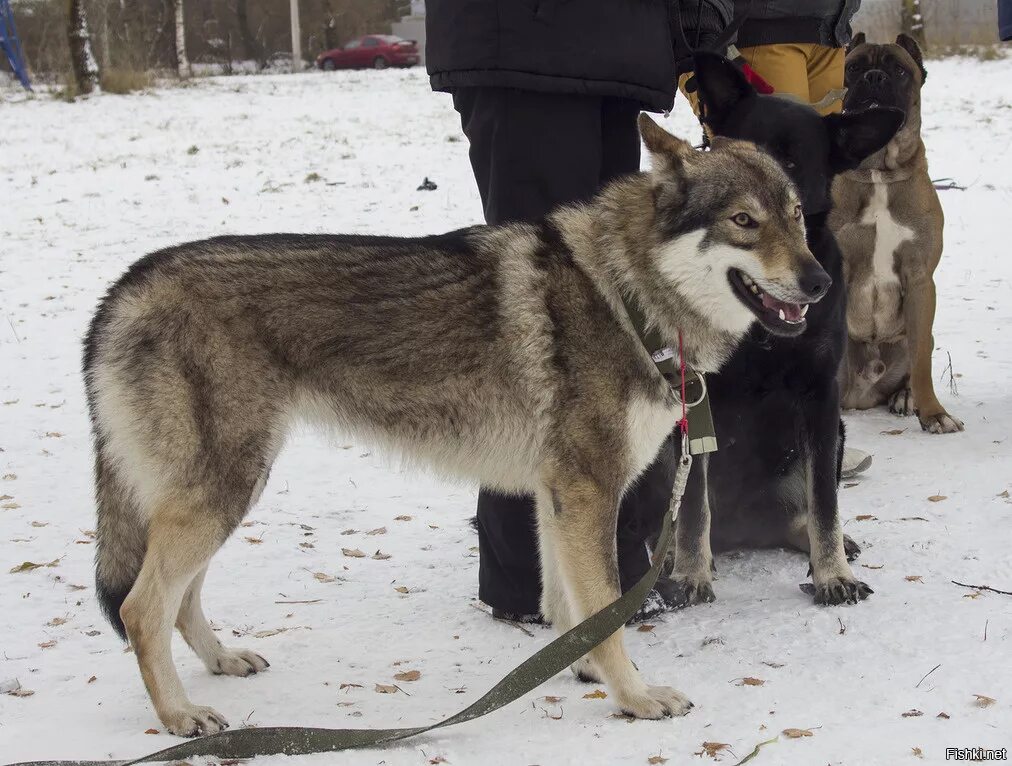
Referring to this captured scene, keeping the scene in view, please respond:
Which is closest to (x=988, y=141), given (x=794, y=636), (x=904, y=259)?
(x=904, y=259)

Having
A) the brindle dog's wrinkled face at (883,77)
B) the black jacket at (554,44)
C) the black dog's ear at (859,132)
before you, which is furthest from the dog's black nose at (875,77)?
the black jacket at (554,44)

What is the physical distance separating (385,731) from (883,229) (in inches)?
168

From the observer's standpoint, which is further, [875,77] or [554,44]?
[875,77]

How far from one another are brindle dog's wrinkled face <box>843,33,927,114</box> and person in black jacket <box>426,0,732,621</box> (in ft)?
6.15

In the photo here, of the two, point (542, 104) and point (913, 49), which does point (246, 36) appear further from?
point (542, 104)

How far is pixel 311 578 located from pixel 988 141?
39.5 feet

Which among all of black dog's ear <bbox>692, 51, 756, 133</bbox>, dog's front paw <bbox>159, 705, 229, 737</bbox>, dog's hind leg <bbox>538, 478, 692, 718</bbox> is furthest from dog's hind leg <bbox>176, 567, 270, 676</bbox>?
black dog's ear <bbox>692, 51, 756, 133</bbox>

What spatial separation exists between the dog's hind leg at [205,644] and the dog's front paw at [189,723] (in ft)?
1.23

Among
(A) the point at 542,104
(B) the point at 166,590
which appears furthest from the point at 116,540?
(A) the point at 542,104

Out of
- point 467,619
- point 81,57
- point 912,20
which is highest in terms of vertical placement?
point 912,20

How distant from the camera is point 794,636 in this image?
139 inches

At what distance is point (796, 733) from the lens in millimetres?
2854

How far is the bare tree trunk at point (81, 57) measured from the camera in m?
21.0

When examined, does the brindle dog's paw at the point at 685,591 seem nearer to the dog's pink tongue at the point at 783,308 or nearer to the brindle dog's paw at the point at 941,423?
the dog's pink tongue at the point at 783,308
